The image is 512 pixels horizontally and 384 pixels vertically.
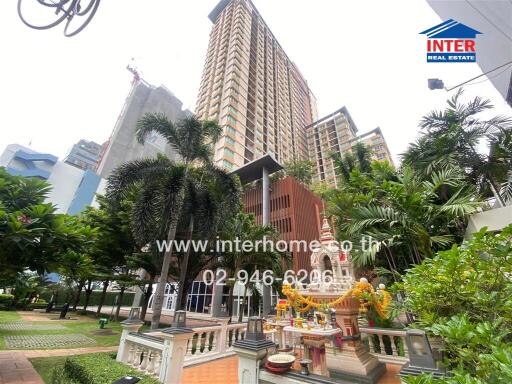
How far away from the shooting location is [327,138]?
6400 centimetres

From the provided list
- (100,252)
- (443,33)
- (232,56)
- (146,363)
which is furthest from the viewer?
(232,56)

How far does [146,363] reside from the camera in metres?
5.31

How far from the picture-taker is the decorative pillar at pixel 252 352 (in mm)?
3225

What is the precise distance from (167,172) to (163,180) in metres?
0.47

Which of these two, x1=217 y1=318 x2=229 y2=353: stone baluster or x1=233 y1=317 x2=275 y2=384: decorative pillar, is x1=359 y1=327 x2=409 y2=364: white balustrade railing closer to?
x1=217 y1=318 x2=229 y2=353: stone baluster

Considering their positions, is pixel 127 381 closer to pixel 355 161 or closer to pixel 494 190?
pixel 494 190

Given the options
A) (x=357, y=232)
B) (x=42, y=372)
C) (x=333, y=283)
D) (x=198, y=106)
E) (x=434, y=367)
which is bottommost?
(x=42, y=372)

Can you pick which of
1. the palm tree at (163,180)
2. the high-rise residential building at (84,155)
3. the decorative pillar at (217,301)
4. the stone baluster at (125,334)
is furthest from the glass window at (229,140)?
the high-rise residential building at (84,155)

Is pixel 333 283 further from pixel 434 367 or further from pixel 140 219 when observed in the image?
pixel 140 219

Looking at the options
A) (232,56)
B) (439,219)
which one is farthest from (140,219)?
(232,56)

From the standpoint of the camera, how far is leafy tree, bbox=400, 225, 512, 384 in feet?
6.43

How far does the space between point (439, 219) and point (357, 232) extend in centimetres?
289

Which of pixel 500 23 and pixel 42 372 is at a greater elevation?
pixel 500 23

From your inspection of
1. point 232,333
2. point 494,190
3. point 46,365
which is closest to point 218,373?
point 232,333
